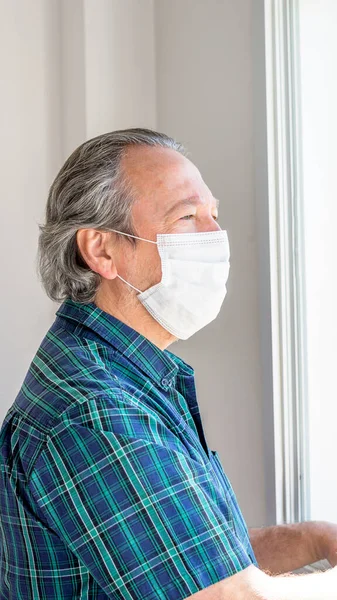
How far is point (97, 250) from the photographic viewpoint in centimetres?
124

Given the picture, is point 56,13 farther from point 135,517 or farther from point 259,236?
point 135,517

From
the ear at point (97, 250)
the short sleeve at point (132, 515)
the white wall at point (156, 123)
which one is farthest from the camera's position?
the white wall at point (156, 123)

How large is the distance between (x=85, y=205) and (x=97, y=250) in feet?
0.27

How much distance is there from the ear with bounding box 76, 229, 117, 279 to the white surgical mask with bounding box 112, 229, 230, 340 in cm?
4

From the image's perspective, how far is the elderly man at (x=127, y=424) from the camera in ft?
2.89

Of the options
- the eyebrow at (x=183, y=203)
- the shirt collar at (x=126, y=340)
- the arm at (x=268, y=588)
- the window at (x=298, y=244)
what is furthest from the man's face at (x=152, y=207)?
the arm at (x=268, y=588)

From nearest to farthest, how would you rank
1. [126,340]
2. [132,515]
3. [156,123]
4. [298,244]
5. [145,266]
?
[132,515] < [126,340] < [145,266] < [298,244] < [156,123]

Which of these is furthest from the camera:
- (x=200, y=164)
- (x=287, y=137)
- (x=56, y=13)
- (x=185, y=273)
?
(x=56, y=13)

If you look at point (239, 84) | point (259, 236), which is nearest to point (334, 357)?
point (259, 236)

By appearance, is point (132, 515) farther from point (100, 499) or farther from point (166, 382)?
point (166, 382)

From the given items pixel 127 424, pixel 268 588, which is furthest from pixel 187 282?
pixel 268 588

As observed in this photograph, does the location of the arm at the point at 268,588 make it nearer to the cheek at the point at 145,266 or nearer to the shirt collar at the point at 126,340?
the shirt collar at the point at 126,340

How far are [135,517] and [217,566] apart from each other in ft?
0.40

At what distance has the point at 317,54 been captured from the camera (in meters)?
1.62
